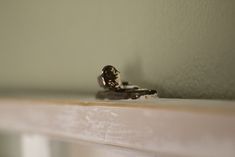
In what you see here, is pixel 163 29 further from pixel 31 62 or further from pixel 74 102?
pixel 31 62

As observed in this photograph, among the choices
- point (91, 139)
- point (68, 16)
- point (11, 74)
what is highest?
point (68, 16)

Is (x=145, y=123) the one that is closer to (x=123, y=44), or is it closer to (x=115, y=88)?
(x=115, y=88)

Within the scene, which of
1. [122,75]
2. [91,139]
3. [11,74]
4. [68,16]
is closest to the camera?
[91,139]

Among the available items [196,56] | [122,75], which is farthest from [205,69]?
[122,75]

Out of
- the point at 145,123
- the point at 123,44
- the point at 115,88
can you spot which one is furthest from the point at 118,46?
the point at 145,123

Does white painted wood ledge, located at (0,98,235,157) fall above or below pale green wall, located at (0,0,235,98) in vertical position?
below
